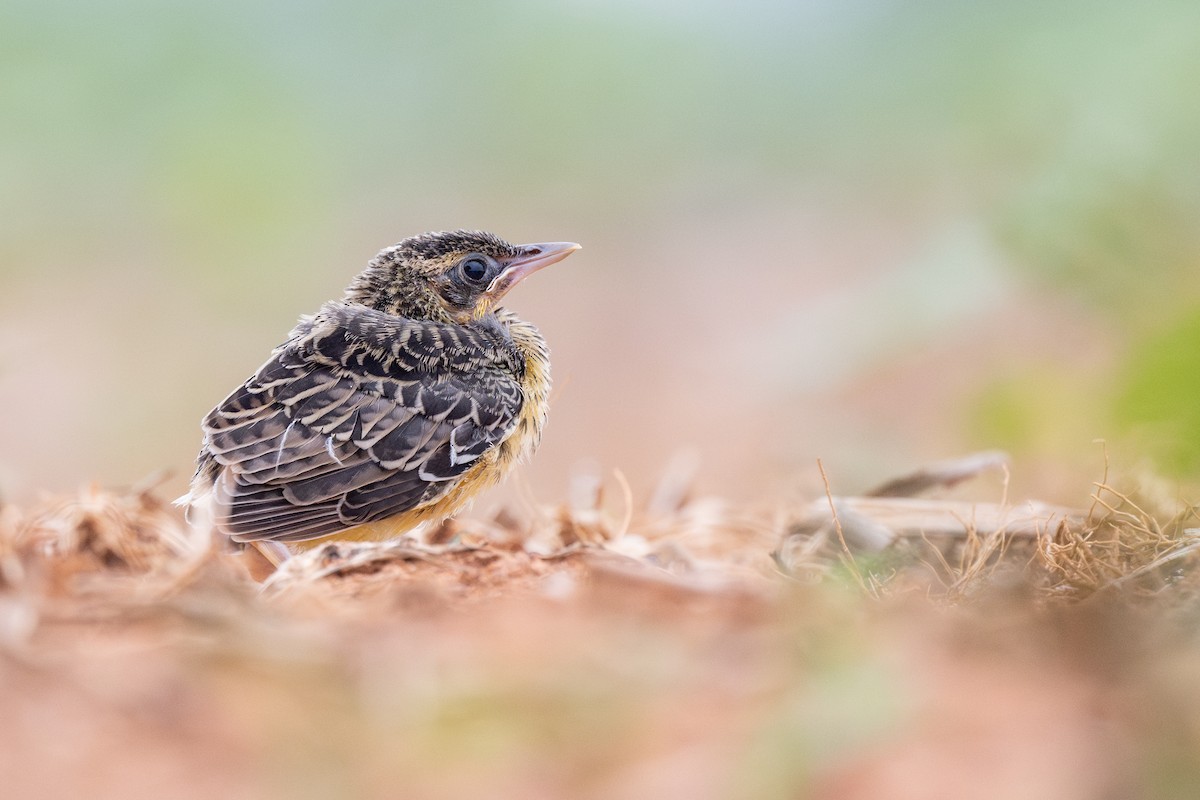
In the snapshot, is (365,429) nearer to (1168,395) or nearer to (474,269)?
(474,269)

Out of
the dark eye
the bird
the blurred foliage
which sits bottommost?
the blurred foliage

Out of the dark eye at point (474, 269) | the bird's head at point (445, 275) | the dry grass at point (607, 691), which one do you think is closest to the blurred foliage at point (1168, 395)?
the dry grass at point (607, 691)

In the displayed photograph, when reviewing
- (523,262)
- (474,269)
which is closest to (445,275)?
(474,269)

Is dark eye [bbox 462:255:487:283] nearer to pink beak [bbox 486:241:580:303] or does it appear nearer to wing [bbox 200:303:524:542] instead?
pink beak [bbox 486:241:580:303]

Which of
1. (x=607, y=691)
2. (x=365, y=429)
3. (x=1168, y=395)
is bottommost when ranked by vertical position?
(x=607, y=691)

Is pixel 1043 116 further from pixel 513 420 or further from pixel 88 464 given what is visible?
pixel 88 464

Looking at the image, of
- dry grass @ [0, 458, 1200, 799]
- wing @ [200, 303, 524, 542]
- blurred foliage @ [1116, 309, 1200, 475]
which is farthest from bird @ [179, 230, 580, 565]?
blurred foliage @ [1116, 309, 1200, 475]

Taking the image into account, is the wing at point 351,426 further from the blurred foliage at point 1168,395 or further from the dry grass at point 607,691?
the blurred foliage at point 1168,395
